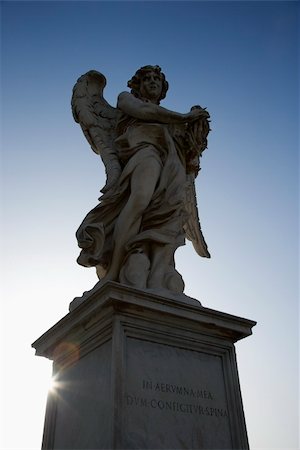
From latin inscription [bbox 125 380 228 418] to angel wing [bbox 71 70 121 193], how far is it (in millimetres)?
3075

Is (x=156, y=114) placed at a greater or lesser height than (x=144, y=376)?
greater

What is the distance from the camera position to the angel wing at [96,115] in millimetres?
6680

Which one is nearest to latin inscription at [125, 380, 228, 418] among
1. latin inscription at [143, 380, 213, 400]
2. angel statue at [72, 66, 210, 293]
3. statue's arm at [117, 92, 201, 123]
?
latin inscription at [143, 380, 213, 400]

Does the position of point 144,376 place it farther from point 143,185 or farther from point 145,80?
point 145,80

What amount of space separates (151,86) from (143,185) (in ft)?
7.10

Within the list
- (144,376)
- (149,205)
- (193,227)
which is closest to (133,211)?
(149,205)

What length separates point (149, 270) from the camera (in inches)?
208

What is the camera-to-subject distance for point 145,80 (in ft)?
23.6

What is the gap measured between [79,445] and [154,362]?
94cm

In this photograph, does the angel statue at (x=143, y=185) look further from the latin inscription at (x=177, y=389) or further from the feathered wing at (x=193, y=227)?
the latin inscription at (x=177, y=389)

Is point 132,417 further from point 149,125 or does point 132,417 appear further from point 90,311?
point 149,125

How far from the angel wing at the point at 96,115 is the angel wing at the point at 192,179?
1.03 m

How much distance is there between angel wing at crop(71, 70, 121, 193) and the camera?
6680 millimetres

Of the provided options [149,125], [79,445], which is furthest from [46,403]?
[149,125]
